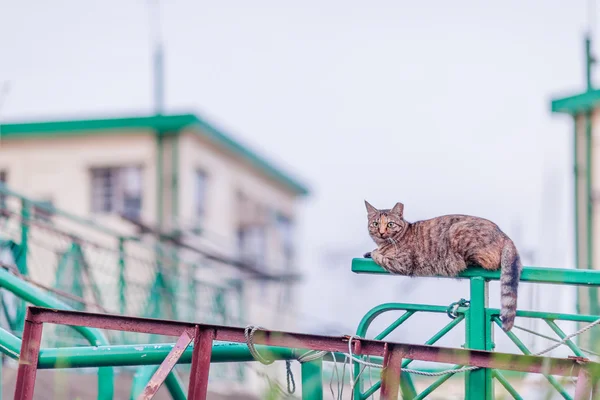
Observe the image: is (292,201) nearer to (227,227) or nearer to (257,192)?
(257,192)

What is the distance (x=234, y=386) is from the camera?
1623 centimetres

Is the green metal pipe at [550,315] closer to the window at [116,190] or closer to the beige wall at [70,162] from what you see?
the beige wall at [70,162]

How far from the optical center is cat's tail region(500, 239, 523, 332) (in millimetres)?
4766

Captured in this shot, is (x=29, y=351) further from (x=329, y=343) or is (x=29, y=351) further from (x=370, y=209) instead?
(x=370, y=209)

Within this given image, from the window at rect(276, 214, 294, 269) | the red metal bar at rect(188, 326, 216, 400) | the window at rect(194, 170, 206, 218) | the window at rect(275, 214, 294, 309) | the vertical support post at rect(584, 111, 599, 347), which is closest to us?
the red metal bar at rect(188, 326, 216, 400)

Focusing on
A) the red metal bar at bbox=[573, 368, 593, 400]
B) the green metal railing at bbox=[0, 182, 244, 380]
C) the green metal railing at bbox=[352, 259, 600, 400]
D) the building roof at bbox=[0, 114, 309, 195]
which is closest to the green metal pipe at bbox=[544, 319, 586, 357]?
the green metal railing at bbox=[352, 259, 600, 400]

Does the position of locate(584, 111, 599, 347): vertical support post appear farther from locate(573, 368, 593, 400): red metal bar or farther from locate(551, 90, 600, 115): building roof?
locate(573, 368, 593, 400): red metal bar

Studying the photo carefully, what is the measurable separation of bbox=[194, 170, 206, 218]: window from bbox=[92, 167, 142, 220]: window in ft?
5.11

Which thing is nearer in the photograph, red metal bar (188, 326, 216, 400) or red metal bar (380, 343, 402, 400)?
red metal bar (380, 343, 402, 400)

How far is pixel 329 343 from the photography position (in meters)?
4.52

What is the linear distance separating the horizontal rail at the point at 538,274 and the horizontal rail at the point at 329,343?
66cm

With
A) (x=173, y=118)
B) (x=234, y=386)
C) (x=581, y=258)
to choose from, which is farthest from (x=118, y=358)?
(x=173, y=118)

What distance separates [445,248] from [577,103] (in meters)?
14.0

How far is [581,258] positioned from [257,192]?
43.4 ft
